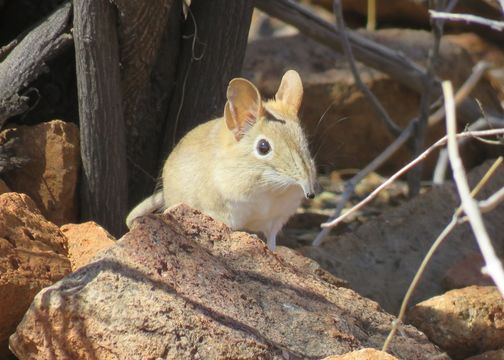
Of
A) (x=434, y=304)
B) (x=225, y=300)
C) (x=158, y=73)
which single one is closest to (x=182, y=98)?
(x=158, y=73)

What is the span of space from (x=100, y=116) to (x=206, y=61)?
2.91 feet

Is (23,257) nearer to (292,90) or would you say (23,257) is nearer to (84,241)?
(84,241)

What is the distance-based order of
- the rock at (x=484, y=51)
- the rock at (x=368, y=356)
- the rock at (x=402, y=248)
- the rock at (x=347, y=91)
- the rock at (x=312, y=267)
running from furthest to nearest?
the rock at (x=484, y=51) < the rock at (x=347, y=91) < the rock at (x=402, y=248) < the rock at (x=312, y=267) < the rock at (x=368, y=356)

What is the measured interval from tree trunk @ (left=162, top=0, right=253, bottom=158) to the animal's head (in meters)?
0.63

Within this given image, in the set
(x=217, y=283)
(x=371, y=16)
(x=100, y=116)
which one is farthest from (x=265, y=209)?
(x=371, y=16)

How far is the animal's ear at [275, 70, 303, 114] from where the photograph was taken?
5.86 meters

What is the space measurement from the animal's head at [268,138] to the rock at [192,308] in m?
0.89

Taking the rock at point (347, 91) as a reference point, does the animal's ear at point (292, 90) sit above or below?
above

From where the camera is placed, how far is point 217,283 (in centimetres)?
416

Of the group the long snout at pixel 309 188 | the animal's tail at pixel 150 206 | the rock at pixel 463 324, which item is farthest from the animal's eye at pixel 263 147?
A: the rock at pixel 463 324

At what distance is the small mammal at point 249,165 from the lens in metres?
5.46

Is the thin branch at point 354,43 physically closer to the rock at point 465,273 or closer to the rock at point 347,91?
the rock at point 347,91

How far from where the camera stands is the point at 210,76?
6.30 m

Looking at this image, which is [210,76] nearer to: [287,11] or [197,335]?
[287,11]
